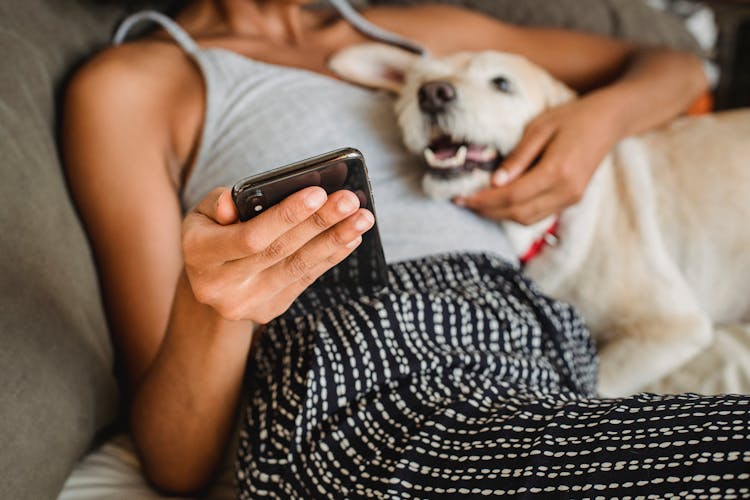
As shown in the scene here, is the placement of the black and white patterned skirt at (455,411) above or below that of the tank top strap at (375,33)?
below

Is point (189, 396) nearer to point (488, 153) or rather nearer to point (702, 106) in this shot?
point (488, 153)

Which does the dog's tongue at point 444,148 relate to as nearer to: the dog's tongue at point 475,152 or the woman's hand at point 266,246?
the dog's tongue at point 475,152

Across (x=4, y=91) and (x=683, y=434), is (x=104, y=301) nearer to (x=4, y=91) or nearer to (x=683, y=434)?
(x=4, y=91)

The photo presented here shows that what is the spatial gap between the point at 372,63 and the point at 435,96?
0.69 ft

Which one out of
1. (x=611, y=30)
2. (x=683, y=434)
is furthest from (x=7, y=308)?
(x=611, y=30)

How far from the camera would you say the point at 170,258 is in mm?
876

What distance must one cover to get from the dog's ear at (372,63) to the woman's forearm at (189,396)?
0.59 meters

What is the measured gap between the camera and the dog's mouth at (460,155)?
40.9 inches

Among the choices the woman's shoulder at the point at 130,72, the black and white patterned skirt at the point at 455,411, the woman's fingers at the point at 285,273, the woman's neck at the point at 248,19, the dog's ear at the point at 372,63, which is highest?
the woman's fingers at the point at 285,273

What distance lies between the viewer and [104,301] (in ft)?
2.98

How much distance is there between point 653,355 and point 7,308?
3.07 ft

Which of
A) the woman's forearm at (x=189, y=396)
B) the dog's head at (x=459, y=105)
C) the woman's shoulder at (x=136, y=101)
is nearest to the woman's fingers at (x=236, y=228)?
the woman's forearm at (x=189, y=396)

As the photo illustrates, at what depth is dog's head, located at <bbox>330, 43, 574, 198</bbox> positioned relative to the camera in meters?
1.03

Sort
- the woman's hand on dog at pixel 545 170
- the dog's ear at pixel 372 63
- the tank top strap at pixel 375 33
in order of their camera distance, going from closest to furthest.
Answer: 1. the woman's hand on dog at pixel 545 170
2. the dog's ear at pixel 372 63
3. the tank top strap at pixel 375 33
